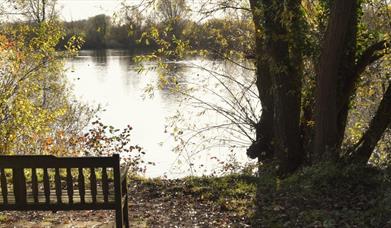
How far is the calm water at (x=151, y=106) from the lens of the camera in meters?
14.5

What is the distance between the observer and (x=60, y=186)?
4.99 metres

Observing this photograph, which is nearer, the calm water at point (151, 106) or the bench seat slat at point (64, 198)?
the bench seat slat at point (64, 198)

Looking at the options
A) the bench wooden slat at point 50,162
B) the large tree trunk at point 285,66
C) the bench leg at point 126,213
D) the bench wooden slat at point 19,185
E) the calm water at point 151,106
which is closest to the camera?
the bench wooden slat at point 50,162

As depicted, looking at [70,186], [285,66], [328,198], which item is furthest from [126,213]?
[285,66]

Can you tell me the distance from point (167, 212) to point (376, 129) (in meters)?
3.80

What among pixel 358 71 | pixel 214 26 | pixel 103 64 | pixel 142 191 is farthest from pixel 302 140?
pixel 103 64

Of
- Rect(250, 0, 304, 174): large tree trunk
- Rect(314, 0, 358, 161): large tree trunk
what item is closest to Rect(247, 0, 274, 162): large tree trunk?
Rect(250, 0, 304, 174): large tree trunk

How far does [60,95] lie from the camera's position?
61.9 ft

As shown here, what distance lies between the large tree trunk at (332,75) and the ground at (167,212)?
1.58 m

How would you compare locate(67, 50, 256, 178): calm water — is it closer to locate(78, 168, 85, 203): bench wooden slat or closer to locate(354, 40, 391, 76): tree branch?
locate(354, 40, 391, 76): tree branch

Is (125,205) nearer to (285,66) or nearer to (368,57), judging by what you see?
(285,66)

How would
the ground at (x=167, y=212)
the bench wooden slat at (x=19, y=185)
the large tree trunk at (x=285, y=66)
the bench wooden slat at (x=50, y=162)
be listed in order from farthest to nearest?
the large tree trunk at (x=285, y=66), the ground at (x=167, y=212), the bench wooden slat at (x=19, y=185), the bench wooden slat at (x=50, y=162)

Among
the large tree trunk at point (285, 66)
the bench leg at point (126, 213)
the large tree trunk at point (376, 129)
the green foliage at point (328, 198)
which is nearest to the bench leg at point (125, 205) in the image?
the bench leg at point (126, 213)

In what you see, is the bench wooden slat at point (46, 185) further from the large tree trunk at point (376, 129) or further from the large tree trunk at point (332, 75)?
the large tree trunk at point (376, 129)
